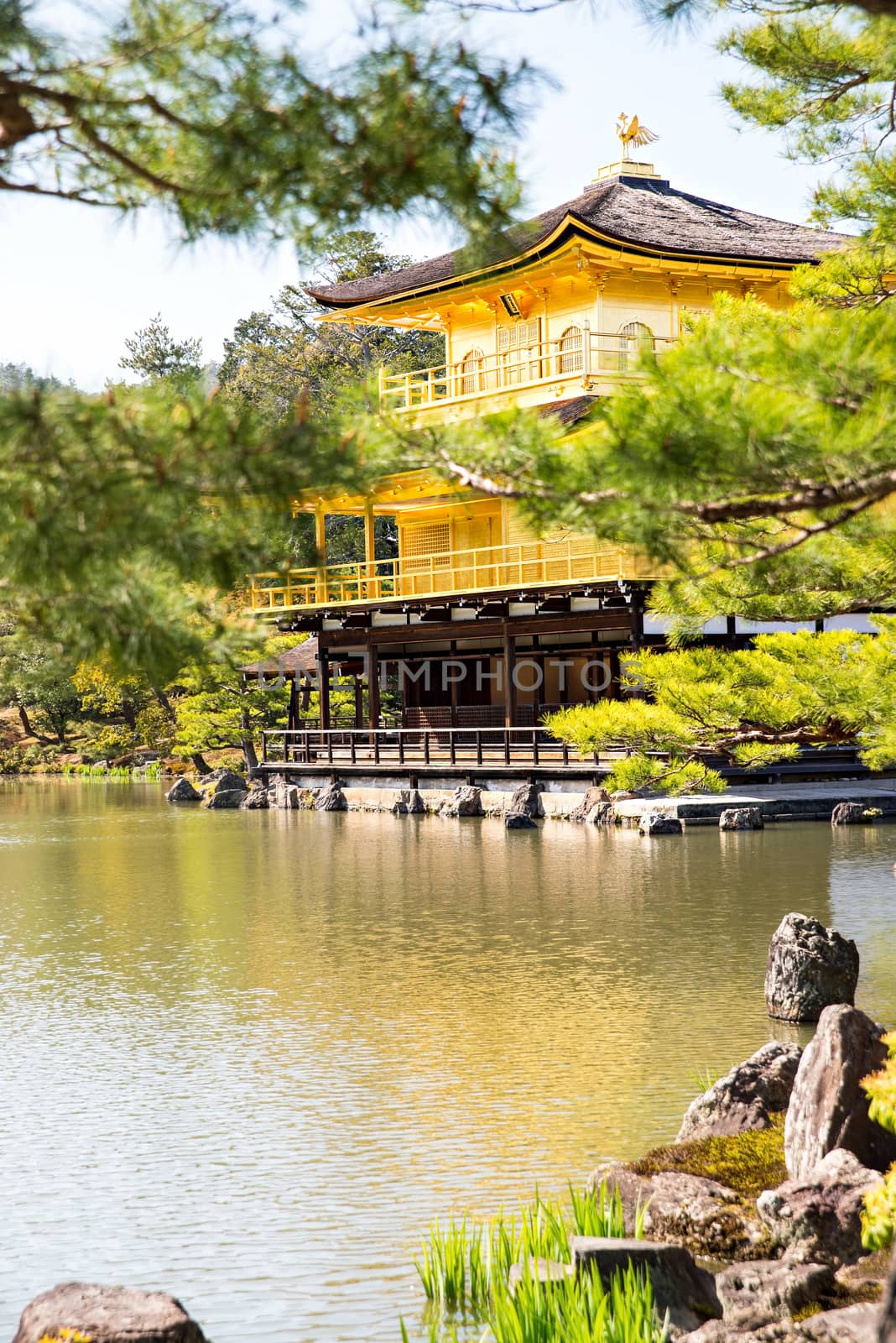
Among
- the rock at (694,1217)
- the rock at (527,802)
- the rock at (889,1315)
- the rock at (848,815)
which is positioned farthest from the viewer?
the rock at (527,802)

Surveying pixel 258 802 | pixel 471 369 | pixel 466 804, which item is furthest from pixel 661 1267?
pixel 471 369

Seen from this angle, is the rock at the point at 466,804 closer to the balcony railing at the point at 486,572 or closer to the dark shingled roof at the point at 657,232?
the balcony railing at the point at 486,572

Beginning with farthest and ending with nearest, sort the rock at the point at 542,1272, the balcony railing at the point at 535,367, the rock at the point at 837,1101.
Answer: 1. the balcony railing at the point at 535,367
2. the rock at the point at 837,1101
3. the rock at the point at 542,1272

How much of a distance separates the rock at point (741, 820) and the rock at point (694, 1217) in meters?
15.4

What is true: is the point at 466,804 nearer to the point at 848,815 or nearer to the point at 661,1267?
the point at 848,815

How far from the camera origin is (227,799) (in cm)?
3117

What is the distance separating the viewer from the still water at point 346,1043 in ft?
20.1

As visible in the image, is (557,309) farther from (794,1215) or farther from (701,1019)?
(794,1215)

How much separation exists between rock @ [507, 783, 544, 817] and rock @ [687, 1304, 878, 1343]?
1847 cm

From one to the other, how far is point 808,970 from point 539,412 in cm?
1505

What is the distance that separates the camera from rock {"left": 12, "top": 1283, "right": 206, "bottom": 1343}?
172 inches

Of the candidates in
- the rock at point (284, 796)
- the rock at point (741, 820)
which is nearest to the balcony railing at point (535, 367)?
the rock at point (741, 820)

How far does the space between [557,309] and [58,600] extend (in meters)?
25.3

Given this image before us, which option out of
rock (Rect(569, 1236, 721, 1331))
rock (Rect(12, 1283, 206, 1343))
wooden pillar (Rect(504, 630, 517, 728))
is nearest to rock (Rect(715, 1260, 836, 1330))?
rock (Rect(569, 1236, 721, 1331))
